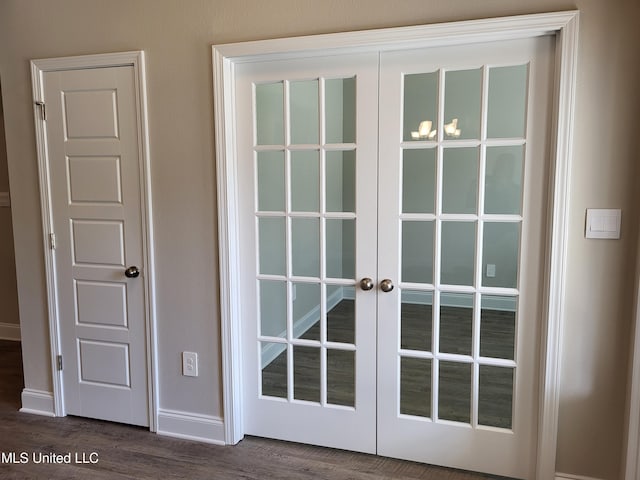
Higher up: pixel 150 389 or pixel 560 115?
pixel 560 115

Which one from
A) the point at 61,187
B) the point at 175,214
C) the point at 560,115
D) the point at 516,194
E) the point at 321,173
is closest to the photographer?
the point at 560,115

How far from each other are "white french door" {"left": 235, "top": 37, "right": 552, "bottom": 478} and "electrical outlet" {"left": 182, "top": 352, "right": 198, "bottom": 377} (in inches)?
11.0

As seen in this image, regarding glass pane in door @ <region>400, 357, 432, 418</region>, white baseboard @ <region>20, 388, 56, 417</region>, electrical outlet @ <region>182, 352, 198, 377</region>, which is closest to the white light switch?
glass pane in door @ <region>400, 357, 432, 418</region>

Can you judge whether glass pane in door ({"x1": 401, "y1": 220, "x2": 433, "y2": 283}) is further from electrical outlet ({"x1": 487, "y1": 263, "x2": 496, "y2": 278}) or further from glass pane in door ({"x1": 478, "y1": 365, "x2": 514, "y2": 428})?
glass pane in door ({"x1": 478, "y1": 365, "x2": 514, "y2": 428})

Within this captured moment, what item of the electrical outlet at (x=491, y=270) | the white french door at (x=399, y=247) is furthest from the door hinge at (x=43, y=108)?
the electrical outlet at (x=491, y=270)

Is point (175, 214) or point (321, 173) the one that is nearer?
point (321, 173)

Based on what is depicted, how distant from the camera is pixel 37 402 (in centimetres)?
298

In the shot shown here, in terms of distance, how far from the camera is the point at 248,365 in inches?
103

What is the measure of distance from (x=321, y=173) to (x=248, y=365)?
1103 millimetres

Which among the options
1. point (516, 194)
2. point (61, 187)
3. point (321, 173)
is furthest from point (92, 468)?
point (516, 194)

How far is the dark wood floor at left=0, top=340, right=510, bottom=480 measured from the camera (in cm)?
234

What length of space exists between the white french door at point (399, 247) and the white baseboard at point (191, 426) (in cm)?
28

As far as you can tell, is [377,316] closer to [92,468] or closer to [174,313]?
[174,313]

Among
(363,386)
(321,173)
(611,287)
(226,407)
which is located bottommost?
(226,407)
